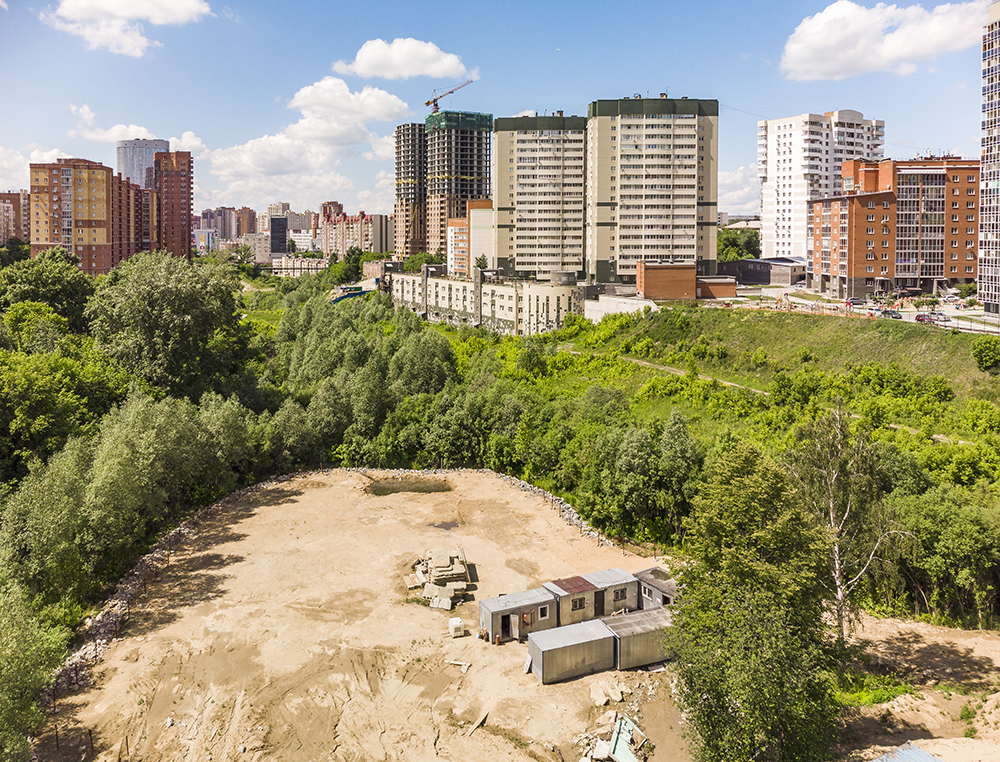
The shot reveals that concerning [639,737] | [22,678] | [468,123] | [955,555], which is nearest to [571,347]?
[955,555]

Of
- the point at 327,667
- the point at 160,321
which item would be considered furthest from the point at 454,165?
the point at 327,667

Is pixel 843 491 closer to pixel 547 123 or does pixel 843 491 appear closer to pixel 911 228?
pixel 911 228

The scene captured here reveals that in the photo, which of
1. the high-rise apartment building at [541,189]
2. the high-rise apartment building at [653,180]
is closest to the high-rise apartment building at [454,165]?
the high-rise apartment building at [541,189]

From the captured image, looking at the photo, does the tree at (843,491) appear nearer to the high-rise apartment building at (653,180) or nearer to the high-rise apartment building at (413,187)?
the high-rise apartment building at (653,180)

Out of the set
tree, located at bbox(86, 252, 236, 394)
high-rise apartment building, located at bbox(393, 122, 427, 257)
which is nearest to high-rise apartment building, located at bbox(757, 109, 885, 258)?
high-rise apartment building, located at bbox(393, 122, 427, 257)

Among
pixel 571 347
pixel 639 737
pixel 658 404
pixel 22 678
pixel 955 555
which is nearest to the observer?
pixel 22 678

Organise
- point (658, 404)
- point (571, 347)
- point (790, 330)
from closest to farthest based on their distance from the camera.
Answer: point (658, 404), point (790, 330), point (571, 347)

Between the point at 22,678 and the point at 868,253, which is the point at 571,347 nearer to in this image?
the point at 868,253
